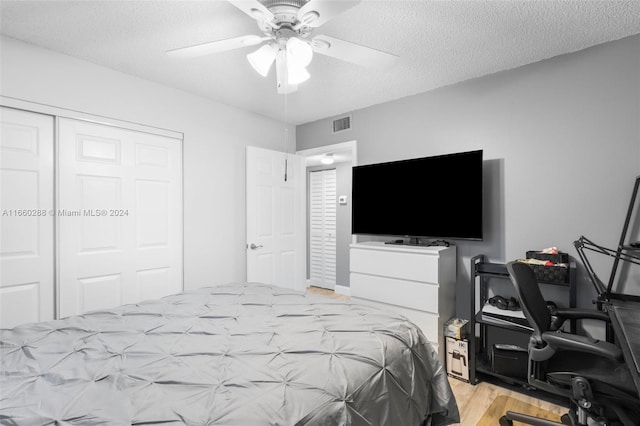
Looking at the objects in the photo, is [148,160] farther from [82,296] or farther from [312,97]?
[312,97]

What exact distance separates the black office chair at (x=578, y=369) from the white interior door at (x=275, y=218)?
2614 millimetres

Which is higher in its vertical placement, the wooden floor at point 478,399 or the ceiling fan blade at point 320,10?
the ceiling fan blade at point 320,10

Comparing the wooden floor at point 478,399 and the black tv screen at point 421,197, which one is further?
the black tv screen at point 421,197

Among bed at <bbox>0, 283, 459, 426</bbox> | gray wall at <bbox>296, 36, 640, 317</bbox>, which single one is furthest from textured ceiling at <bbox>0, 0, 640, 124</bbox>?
bed at <bbox>0, 283, 459, 426</bbox>

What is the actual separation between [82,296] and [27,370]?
169 cm

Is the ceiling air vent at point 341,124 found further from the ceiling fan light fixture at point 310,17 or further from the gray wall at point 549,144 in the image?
the ceiling fan light fixture at point 310,17

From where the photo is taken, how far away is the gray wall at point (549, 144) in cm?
223

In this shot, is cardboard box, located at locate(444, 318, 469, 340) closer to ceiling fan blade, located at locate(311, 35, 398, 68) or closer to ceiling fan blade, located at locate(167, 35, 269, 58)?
ceiling fan blade, located at locate(311, 35, 398, 68)

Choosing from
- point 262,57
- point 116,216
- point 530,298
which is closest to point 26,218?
point 116,216

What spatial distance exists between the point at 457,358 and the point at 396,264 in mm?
898

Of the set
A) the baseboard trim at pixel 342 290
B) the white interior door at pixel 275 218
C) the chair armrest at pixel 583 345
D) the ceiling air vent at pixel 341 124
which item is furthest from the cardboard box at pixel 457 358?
the ceiling air vent at pixel 341 124

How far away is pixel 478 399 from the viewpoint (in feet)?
7.55

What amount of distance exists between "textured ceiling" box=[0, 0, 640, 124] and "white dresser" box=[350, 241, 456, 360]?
1.57m

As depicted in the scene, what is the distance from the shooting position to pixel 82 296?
256 centimetres
